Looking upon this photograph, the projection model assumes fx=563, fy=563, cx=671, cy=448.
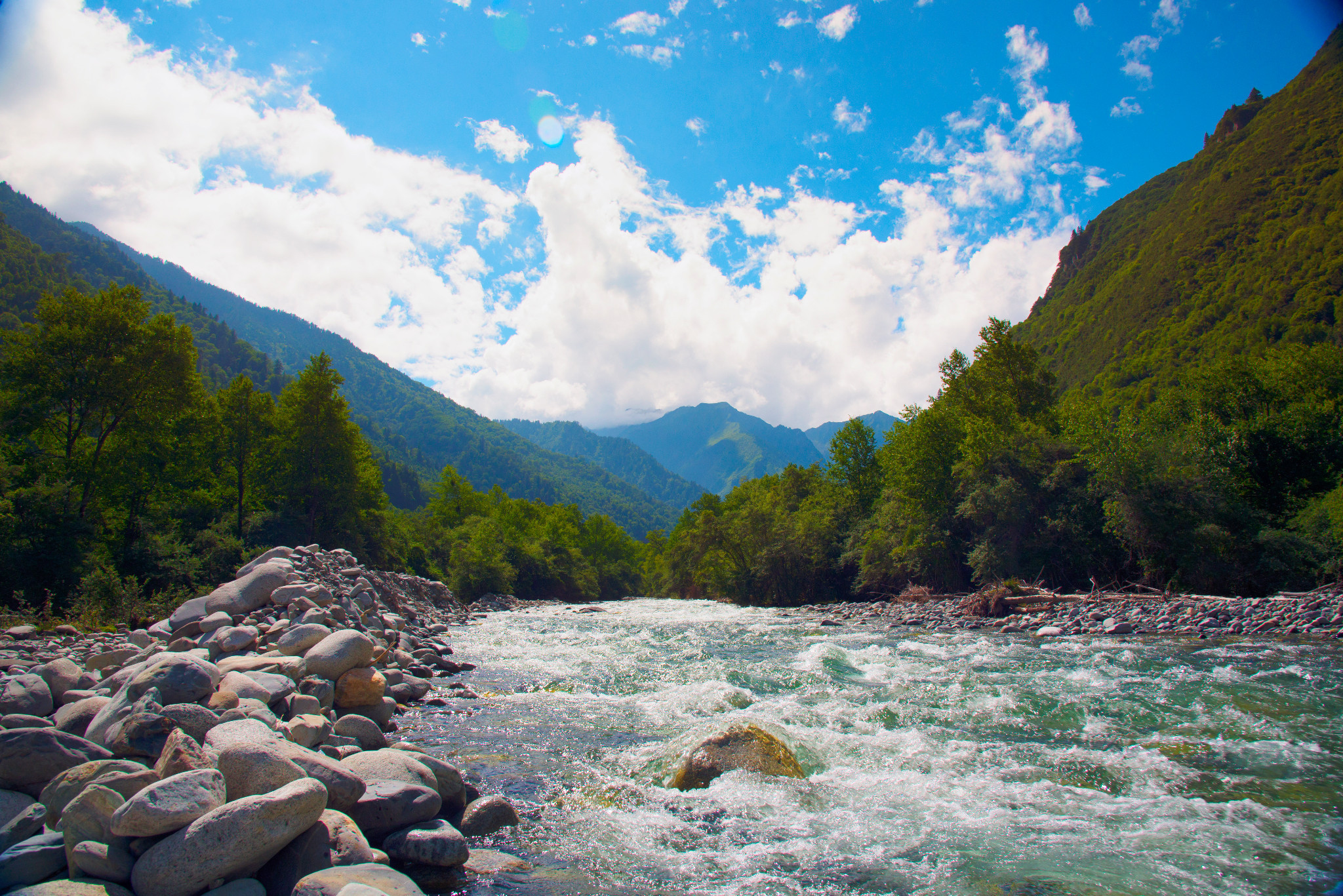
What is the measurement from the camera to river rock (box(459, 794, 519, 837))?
6.68 meters

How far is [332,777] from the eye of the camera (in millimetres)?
5977

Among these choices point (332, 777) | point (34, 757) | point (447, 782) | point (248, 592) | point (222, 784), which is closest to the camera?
point (222, 784)

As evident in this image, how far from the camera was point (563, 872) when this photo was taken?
577cm

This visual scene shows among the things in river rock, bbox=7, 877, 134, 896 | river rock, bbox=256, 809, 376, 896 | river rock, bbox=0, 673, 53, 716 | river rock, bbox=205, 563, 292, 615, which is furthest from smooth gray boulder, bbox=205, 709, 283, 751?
river rock, bbox=205, 563, 292, 615

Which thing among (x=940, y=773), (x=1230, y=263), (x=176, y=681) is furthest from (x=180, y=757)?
(x=1230, y=263)

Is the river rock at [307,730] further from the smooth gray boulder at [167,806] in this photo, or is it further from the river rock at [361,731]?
the smooth gray boulder at [167,806]

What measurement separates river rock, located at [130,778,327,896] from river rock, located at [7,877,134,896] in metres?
0.12

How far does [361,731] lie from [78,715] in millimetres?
3379

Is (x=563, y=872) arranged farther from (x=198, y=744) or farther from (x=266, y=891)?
(x=198, y=744)

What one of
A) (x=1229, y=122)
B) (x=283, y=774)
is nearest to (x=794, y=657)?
(x=283, y=774)

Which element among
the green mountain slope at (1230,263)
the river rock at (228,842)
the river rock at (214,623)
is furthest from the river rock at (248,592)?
the green mountain slope at (1230,263)

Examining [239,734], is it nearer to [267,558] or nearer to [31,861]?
[31,861]

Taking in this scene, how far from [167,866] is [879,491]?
45.9 meters

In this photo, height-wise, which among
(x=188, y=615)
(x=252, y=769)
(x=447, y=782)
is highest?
(x=252, y=769)
